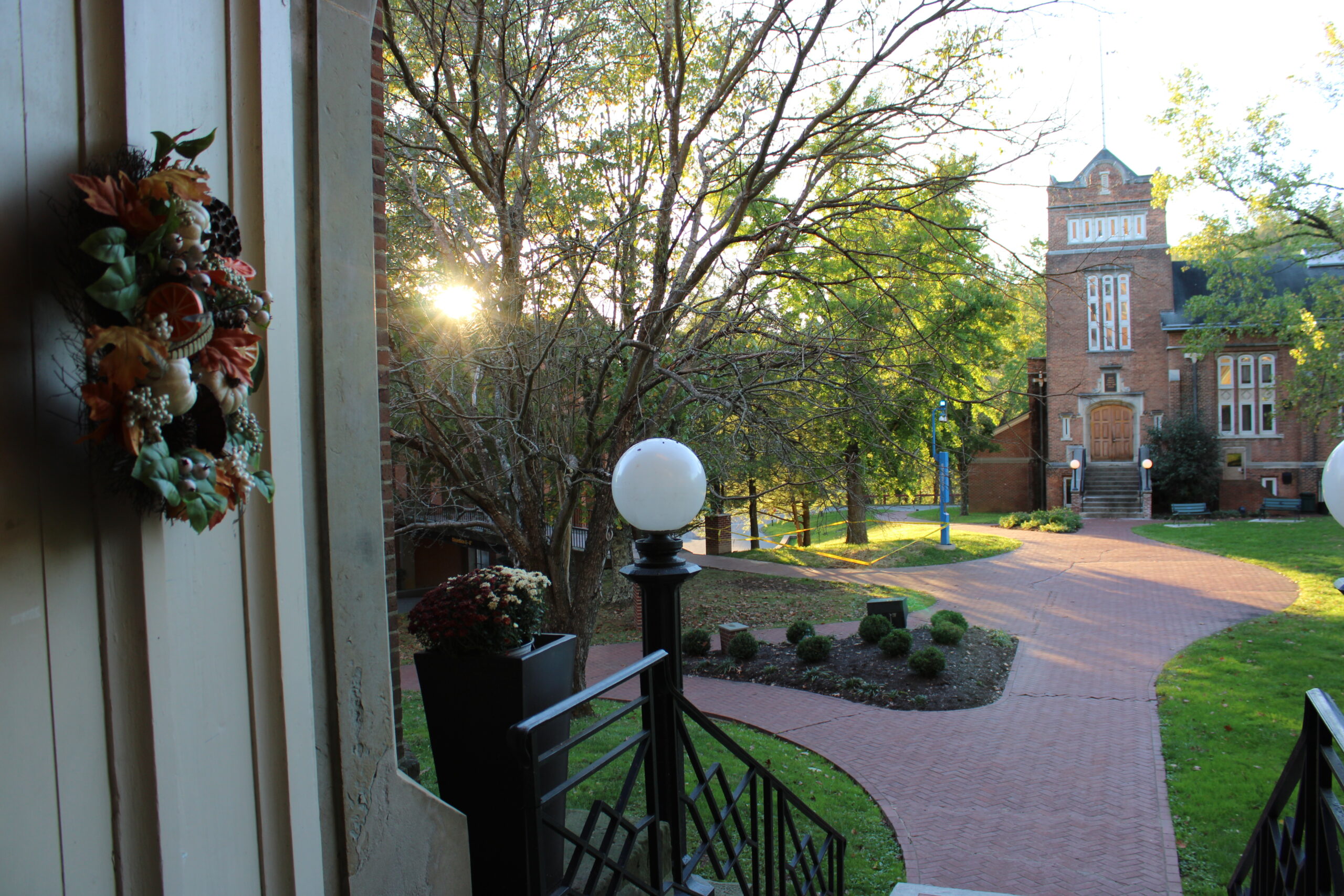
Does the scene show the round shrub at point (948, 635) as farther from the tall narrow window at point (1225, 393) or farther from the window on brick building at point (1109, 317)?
the tall narrow window at point (1225, 393)

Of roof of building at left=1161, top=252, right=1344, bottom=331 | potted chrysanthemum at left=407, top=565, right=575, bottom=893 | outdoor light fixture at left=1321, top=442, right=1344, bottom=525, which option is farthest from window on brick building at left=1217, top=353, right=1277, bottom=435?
potted chrysanthemum at left=407, top=565, right=575, bottom=893

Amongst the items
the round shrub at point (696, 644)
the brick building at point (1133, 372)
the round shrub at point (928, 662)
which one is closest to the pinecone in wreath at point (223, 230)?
the round shrub at point (928, 662)

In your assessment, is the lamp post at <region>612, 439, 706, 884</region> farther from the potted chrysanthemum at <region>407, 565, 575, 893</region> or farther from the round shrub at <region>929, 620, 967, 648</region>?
the round shrub at <region>929, 620, 967, 648</region>

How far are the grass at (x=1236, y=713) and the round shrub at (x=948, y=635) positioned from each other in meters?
2.55

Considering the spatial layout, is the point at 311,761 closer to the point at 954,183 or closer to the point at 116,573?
the point at 116,573

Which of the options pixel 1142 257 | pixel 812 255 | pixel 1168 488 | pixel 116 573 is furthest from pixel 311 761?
pixel 1142 257

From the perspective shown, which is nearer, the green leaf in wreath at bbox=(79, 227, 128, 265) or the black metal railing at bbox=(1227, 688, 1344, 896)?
the green leaf in wreath at bbox=(79, 227, 128, 265)

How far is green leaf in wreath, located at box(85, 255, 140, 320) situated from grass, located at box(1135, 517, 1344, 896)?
6580 millimetres

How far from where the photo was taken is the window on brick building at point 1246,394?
1174 inches

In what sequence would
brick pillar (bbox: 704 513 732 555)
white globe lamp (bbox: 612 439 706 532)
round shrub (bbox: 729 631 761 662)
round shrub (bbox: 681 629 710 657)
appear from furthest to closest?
brick pillar (bbox: 704 513 732 555) → round shrub (bbox: 681 629 710 657) → round shrub (bbox: 729 631 761 662) → white globe lamp (bbox: 612 439 706 532)

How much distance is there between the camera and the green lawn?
51.2 ft

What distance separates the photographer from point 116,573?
5.56 ft

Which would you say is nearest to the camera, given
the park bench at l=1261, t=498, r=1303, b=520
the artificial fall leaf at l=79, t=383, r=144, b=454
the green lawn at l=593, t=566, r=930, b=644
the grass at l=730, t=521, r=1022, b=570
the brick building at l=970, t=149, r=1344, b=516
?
the artificial fall leaf at l=79, t=383, r=144, b=454

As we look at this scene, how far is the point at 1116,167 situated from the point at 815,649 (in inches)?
1087
